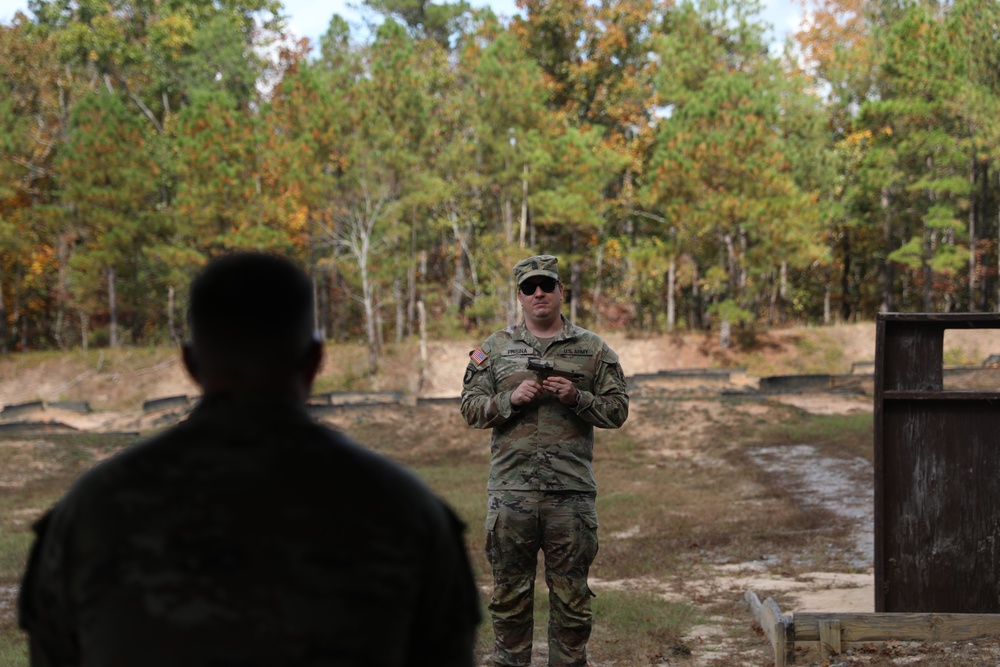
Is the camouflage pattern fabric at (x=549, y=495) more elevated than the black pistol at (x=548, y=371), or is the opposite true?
the black pistol at (x=548, y=371)

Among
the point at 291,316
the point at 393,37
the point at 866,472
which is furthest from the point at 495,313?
the point at 291,316

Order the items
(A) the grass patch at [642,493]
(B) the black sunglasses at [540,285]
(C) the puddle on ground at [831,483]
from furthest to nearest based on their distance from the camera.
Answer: (C) the puddle on ground at [831,483] → (A) the grass patch at [642,493] → (B) the black sunglasses at [540,285]

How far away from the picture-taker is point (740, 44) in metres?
39.6

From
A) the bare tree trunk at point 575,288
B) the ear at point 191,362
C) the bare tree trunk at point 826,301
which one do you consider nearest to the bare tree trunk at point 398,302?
the bare tree trunk at point 575,288

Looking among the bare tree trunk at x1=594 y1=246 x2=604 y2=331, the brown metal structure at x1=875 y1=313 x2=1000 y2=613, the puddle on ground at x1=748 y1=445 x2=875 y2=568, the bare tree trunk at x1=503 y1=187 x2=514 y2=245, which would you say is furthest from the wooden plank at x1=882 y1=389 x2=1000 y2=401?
the bare tree trunk at x1=594 y1=246 x2=604 y2=331

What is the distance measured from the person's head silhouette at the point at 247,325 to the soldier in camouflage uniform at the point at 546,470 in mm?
3199

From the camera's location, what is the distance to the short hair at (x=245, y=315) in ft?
5.37

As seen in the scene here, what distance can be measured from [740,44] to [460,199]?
42.2 ft

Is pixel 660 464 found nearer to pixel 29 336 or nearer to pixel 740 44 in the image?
pixel 740 44

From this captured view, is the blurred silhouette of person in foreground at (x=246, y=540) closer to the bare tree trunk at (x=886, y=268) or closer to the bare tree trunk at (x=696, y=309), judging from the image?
the bare tree trunk at (x=696, y=309)

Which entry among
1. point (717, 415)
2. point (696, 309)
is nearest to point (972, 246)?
point (696, 309)

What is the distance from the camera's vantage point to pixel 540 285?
5004mm

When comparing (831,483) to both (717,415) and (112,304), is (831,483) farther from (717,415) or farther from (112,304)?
(112,304)

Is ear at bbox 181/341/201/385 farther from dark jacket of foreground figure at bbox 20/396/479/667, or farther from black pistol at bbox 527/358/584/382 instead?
black pistol at bbox 527/358/584/382
